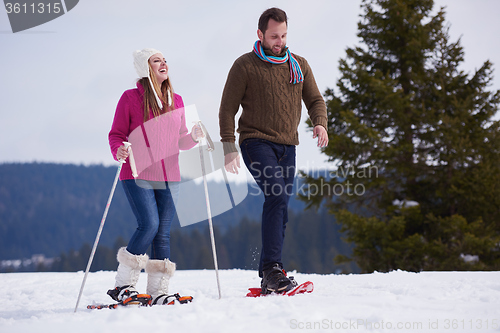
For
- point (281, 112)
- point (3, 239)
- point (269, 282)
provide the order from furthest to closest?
1. point (3, 239)
2. point (281, 112)
3. point (269, 282)

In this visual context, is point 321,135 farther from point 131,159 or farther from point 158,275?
point 158,275

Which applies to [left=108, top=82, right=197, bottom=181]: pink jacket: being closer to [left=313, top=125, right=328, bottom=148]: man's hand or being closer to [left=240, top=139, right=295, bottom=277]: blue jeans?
[left=240, top=139, right=295, bottom=277]: blue jeans

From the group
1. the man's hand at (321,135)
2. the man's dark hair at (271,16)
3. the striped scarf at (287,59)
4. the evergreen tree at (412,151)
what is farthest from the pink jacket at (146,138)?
the evergreen tree at (412,151)

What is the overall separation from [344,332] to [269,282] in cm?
113

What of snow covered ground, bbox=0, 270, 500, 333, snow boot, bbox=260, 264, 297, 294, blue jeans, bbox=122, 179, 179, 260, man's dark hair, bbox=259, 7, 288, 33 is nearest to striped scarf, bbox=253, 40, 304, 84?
man's dark hair, bbox=259, 7, 288, 33

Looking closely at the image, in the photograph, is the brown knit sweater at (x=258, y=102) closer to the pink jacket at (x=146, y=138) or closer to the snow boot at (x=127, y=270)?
the pink jacket at (x=146, y=138)

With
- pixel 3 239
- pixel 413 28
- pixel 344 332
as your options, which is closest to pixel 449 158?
pixel 413 28

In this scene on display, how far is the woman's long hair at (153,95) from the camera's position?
317cm

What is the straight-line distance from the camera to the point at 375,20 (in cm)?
1384

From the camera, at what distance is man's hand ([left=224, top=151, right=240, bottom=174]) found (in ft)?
10.7

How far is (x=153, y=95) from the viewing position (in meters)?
3.21

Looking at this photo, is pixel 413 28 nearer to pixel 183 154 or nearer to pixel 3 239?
pixel 183 154

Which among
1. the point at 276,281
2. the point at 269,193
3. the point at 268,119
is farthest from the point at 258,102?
the point at 276,281

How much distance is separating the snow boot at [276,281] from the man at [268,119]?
0.04 m
